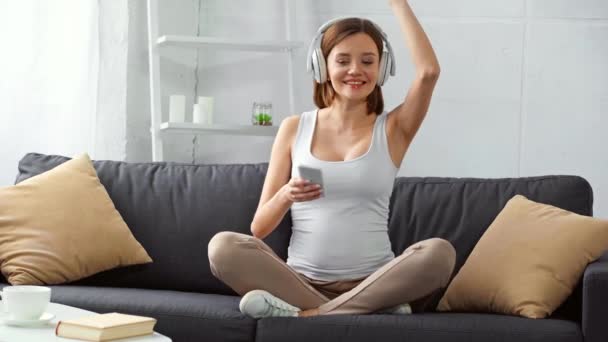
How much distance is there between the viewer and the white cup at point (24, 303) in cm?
185

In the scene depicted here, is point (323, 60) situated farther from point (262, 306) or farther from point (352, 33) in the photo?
point (262, 306)

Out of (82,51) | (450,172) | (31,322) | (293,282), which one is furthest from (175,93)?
(31,322)

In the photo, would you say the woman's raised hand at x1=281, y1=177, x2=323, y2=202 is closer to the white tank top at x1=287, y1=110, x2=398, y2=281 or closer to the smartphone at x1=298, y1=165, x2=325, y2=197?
the smartphone at x1=298, y1=165, x2=325, y2=197

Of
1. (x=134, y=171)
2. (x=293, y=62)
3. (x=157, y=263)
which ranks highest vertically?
(x=293, y=62)

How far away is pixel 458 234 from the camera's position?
2932 millimetres

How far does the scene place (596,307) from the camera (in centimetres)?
238

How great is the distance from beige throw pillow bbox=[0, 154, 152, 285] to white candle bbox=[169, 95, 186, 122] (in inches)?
28.5

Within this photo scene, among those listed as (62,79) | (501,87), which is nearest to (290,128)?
(62,79)

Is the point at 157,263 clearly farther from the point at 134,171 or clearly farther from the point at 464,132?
the point at 464,132

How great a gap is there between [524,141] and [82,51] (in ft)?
5.52

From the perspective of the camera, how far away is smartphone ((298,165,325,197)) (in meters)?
2.43

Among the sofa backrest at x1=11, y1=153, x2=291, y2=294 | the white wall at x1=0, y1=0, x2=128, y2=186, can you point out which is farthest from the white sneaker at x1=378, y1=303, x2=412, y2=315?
the white wall at x1=0, y1=0, x2=128, y2=186

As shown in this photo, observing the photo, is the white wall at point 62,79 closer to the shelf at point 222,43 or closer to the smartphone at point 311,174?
the shelf at point 222,43

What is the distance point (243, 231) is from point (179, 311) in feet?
1.79
